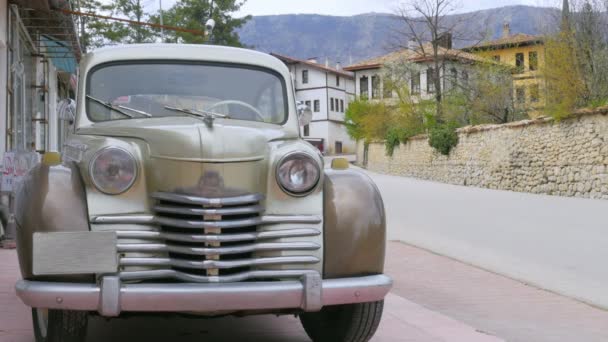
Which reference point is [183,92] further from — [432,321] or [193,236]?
[432,321]

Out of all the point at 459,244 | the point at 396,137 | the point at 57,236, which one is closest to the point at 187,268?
the point at 57,236

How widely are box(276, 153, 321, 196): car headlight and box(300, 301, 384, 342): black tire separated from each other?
0.82m

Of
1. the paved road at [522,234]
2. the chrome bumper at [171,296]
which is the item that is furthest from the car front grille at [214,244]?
the paved road at [522,234]

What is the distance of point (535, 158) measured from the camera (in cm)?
2383

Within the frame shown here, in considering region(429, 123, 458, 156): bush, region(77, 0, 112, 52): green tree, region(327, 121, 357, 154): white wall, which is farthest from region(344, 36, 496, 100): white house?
region(327, 121, 357, 154): white wall

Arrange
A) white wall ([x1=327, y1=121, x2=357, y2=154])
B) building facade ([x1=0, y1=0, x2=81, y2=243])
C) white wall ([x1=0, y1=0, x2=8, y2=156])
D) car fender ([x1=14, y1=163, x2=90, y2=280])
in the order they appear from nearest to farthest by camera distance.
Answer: car fender ([x1=14, y1=163, x2=90, y2=280]) < building facade ([x1=0, y1=0, x2=81, y2=243]) < white wall ([x1=0, y1=0, x2=8, y2=156]) < white wall ([x1=327, y1=121, x2=357, y2=154])

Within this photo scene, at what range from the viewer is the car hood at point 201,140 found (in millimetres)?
4234

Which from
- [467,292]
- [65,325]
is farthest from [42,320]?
[467,292]

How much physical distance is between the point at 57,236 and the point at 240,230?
3.03ft

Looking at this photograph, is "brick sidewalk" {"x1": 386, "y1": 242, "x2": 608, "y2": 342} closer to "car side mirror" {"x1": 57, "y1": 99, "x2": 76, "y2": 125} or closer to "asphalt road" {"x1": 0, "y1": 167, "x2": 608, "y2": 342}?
"asphalt road" {"x1": 0, "y1": 167, "x2": 608, "y2": 342}

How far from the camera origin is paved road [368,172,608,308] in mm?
8703

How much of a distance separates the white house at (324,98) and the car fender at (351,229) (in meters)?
73.0

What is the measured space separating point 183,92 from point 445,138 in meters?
27.6

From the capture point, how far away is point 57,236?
3.96 metres
